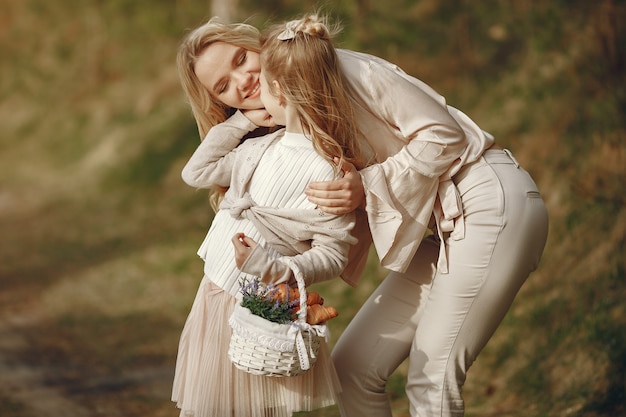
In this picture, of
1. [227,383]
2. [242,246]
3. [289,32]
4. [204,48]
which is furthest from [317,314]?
[204,48]

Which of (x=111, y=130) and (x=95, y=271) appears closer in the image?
(x=95, y=271)

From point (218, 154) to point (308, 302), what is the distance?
2.39ft

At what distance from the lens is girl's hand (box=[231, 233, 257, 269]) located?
9.04ft

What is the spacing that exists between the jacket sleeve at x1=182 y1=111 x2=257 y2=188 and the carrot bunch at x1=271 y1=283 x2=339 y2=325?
0.60 m

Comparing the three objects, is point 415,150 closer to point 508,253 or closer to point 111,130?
point 508,253

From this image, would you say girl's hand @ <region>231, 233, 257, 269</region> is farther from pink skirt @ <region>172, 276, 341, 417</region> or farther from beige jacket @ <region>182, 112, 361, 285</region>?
pink skirt @ <region>172, 276, 341, 417</region>

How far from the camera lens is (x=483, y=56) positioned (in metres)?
8.83

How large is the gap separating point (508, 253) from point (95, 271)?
6.43 metres

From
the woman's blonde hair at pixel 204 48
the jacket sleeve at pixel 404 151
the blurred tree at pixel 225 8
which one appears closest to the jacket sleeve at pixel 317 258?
the jacket sleeve at pixel 404 151

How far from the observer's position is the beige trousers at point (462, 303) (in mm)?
2980

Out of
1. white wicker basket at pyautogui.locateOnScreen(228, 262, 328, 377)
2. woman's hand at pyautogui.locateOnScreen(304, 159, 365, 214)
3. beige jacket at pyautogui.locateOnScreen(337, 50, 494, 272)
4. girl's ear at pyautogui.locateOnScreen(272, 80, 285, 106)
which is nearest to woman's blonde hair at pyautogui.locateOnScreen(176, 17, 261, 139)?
girl's ear at pyautogui.locateOnScreen(272, 80, 285, 106)

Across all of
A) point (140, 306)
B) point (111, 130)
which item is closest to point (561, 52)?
point (140, 306)

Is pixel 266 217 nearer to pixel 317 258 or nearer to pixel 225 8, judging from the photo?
pixel 317 258

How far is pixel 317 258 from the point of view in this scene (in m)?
2.80
